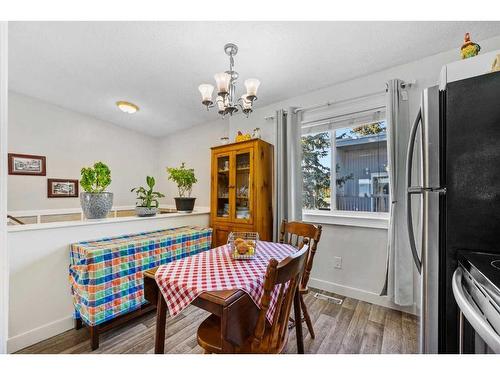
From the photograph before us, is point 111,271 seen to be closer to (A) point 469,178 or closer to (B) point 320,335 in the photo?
(B) point 320,335

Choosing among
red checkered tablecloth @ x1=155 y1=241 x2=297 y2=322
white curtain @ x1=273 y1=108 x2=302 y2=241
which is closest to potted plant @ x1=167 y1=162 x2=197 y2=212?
white curtain @ x1=273 y1=108 x2=302 y2=241

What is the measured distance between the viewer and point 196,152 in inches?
153

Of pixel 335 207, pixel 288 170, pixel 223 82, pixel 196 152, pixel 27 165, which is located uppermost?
pixel 223 82

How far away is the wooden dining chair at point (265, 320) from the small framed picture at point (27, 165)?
3768 mm

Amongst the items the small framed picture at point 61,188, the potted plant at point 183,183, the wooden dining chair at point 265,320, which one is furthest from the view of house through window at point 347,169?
the small framed picture at point 61,188

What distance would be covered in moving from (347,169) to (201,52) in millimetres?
1903

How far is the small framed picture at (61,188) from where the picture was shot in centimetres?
347

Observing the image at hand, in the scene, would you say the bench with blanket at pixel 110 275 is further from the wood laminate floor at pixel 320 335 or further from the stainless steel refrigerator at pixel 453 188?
the stainless steel refrigerator at pixel 453 188

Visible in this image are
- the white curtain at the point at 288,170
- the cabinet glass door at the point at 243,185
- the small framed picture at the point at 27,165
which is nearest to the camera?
the white curtain at the point at 288,170

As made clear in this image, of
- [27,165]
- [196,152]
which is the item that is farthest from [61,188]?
[196,152]
